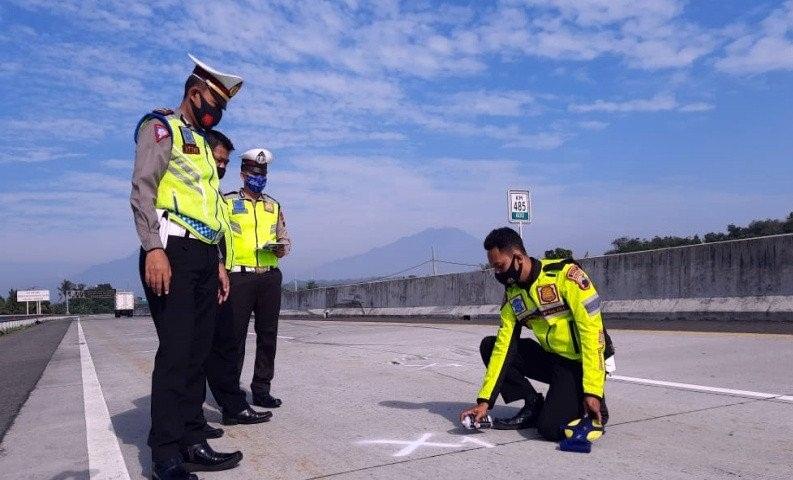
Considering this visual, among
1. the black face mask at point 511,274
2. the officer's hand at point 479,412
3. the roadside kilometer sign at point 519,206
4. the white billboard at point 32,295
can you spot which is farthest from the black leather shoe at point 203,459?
the white billboard at point 32,295

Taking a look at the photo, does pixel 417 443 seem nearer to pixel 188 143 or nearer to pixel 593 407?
pixel 593 407

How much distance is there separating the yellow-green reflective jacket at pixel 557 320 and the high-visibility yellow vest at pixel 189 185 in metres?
1.88

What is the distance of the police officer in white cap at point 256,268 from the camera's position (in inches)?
195

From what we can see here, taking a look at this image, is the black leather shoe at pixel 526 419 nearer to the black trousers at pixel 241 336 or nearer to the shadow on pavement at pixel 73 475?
the black trousers at pixel 241 336

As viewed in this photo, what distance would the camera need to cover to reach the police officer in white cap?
4941 mm

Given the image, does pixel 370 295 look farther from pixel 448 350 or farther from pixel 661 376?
pixel 661 376

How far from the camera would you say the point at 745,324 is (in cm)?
935

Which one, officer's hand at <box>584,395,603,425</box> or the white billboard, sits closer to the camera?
officer's hand at <box>584,395,603,425</box>

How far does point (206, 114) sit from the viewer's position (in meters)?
3.57

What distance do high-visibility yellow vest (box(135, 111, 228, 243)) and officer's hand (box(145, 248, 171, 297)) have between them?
9.8 inches

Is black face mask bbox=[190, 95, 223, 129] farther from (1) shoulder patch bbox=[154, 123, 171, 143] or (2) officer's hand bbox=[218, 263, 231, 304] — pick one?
(2) officer's hand bbox=[218, 263, 231, 304]

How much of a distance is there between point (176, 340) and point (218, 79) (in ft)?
4.45

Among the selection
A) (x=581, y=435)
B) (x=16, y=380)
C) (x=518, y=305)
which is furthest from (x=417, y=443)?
(x=16, y=380)

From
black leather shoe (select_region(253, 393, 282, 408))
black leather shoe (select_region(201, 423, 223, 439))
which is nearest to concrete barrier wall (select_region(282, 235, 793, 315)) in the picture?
black leather shoe (select_region(253, 393, 282, 408))
